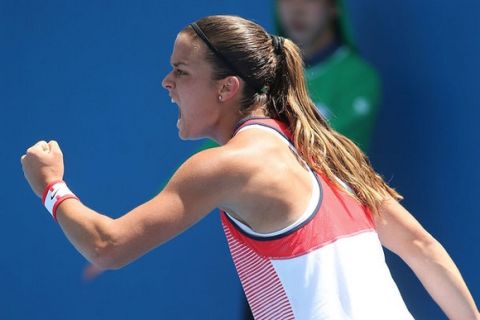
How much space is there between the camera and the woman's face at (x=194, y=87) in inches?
83.7

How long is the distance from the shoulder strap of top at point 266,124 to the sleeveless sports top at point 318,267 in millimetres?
14

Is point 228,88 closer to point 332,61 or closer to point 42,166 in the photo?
point 42,166

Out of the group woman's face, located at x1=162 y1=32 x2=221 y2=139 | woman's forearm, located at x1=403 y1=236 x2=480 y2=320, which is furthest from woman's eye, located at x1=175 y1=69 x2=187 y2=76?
woman's forearm, located at x1=403 y1=236 x2=480 y2=320

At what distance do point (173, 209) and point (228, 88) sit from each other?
14.8 inches

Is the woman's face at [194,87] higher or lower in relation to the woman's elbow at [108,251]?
higher

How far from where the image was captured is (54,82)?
13.6 ft

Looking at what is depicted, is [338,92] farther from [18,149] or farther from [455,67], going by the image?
[18,149]

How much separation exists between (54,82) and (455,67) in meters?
1.73

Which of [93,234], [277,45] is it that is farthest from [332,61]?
[93,234]

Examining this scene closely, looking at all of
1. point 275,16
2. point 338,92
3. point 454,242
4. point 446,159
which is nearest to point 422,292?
point 454,242

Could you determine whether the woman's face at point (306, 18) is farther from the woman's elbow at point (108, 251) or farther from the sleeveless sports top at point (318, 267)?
the woman's elbow at point (108, 251)

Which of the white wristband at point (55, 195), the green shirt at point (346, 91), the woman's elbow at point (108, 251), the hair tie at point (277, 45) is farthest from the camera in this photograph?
the green shirt at point (346, 91)

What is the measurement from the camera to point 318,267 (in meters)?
1.93

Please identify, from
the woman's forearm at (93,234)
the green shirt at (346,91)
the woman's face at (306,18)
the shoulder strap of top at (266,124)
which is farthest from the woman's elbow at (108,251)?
the woman's face at (306,18)
